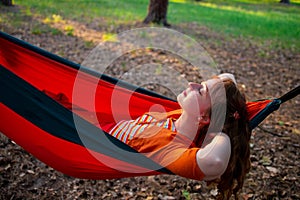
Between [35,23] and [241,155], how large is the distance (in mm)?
5088

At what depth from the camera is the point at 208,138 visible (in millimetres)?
1567

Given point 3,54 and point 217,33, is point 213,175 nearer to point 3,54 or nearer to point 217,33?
point 3,54

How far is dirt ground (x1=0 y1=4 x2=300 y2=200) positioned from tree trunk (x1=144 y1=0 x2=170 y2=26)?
1.94m

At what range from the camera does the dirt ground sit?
2.04 meters

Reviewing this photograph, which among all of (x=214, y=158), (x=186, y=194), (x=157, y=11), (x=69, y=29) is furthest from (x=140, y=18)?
(x=214, y=158)

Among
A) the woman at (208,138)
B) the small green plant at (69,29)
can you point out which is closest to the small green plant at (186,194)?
the woman at (208,138)

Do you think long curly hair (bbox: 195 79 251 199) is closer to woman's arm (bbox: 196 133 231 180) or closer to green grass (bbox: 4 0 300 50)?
woman's arm (bbox: 196 133 231 180)

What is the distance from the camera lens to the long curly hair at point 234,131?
1.45 meters

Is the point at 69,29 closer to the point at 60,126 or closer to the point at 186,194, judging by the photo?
the point at 186,194

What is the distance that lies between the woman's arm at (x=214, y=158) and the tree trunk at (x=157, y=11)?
5.74 meters

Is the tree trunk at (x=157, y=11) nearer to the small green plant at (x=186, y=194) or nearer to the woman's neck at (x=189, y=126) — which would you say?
A: the small green plant at (x=186, y=194)

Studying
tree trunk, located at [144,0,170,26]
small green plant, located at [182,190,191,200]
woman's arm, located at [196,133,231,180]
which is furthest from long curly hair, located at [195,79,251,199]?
tree trunk, located at [144,0,170,26]

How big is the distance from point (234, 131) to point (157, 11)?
222 inches

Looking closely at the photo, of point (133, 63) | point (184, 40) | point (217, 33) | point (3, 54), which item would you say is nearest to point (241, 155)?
point (3, 54)
